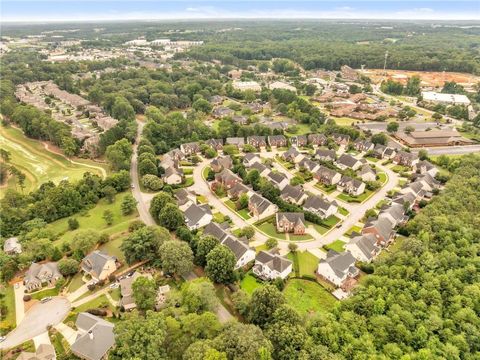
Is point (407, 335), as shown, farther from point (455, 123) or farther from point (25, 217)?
point (455, 123)

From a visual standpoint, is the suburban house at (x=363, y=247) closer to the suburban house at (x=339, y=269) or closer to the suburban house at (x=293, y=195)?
the suburban house at (x=339, y=269)

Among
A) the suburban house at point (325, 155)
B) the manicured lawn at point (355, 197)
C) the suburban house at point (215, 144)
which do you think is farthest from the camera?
the suburban house at point (215, 144)

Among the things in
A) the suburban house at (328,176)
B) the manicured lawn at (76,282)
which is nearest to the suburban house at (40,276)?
the manicured lawn at (76,282)

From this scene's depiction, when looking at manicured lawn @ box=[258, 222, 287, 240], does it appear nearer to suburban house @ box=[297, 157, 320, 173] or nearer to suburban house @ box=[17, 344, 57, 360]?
suburban house @ box=[297, 157, 320, 173]

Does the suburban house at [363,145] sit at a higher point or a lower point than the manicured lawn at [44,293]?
higher

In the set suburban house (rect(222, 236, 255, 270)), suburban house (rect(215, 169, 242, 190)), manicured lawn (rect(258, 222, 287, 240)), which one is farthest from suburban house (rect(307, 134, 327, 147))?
suburban house (rect(222, 236, 255, 270))
